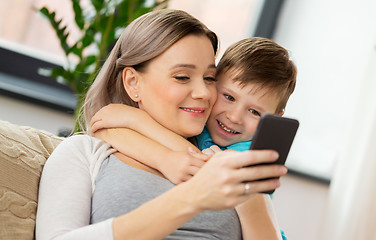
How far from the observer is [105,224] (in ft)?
3.61

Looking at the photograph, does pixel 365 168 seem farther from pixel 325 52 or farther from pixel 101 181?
pixel 101 181

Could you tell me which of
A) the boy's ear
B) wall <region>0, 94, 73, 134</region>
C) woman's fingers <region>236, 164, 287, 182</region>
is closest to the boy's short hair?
the boy's ear

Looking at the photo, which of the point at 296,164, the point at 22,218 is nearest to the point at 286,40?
the point at 296,164

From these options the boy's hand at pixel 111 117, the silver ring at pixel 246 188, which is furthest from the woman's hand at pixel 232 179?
the boy's hand at pixel 111 117

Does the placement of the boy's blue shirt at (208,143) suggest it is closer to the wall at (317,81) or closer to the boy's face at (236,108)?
the boy's face at (236,108)

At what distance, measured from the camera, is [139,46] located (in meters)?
1.42

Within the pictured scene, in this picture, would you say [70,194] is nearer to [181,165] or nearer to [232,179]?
[181,165]

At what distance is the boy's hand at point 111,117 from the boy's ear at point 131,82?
0.05 meters

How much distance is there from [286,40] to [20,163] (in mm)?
2707

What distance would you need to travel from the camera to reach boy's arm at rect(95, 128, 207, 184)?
1.24 meters

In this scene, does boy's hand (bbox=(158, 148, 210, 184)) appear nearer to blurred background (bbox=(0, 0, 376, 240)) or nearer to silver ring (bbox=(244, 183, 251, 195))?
silver ring (bbox=(244, 183, 251, 195))

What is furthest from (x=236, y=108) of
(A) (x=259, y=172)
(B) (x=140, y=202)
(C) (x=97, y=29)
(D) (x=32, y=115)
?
(D) (x=32, y=115)

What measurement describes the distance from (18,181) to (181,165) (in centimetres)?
40

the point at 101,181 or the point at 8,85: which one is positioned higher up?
the point at 101,181
